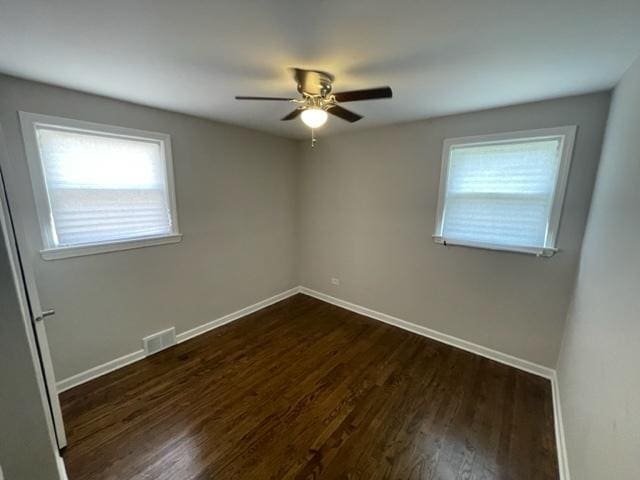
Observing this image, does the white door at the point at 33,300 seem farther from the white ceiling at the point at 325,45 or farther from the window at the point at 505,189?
the window at the point at 505,189

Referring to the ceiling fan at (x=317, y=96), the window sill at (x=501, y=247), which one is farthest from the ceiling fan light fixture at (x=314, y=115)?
the window sill at (x=501, y=247)

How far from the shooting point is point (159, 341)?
8.54 feet

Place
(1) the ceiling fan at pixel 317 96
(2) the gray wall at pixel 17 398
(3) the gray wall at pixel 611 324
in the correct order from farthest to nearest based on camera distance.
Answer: (1) the ceiling fan at pixel 317 96, (3) the gray wall at pixel 611 324, (2) the gray wall at pixel 17 398

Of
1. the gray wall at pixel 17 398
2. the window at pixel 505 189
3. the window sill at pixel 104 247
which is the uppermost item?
the window at pixel 505 189

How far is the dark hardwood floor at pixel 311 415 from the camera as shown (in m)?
1.54

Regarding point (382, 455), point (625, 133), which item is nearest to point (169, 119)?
point (382, 455)

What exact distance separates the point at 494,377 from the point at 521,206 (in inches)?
61.3

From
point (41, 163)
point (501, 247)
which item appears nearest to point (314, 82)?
point (41, 163)

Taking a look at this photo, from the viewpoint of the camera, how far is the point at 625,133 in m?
1.48

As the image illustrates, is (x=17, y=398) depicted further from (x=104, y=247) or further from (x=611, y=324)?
(x=611, y=324)

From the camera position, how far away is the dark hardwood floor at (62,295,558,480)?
1.54 meters

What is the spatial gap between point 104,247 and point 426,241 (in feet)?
10.2

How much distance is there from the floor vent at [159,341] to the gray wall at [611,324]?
3187mm

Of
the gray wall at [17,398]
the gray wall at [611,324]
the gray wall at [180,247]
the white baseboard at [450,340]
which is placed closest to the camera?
the gray wall at [17,398]
